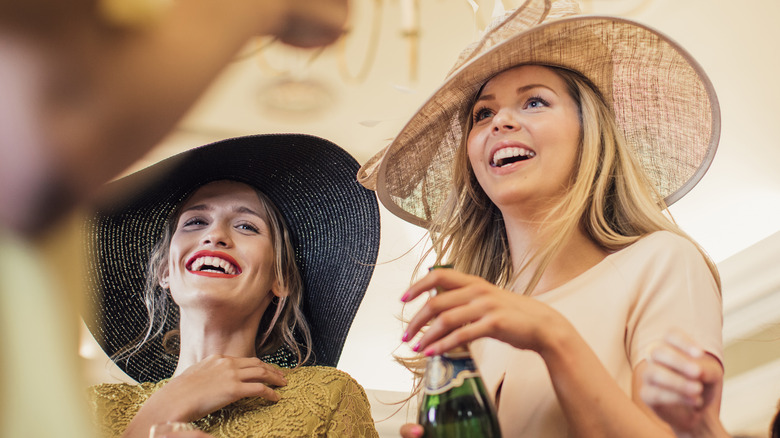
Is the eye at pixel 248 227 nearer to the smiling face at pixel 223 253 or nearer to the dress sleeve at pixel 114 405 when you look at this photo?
the smiling face at pixel 223 253

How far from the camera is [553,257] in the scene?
0.78 metres

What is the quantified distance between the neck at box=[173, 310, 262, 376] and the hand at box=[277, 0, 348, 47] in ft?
3.18

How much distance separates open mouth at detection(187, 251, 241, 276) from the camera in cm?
105

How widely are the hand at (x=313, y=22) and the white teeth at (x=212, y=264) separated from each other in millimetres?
924

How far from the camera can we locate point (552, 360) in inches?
21.1

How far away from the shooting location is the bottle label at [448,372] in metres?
0.49

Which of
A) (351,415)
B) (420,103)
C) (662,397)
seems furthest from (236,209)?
(662,397)

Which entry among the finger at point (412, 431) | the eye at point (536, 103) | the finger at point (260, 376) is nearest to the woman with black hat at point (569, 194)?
the eye at point (536, 103)

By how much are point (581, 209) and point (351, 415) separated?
0.52 meters

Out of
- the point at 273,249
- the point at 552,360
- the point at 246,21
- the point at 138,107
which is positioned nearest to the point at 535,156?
the point at 552,360

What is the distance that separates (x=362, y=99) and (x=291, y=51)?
24 centimetres

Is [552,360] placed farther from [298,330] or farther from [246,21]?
[246,21]

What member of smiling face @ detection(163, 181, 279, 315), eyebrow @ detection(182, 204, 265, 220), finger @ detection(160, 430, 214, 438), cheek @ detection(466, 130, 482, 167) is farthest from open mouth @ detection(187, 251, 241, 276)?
finger @ detection(160, 430, 214, 438)

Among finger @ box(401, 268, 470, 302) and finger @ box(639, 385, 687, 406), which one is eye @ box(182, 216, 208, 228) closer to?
finger @ box(401, 268, 470, 302)
